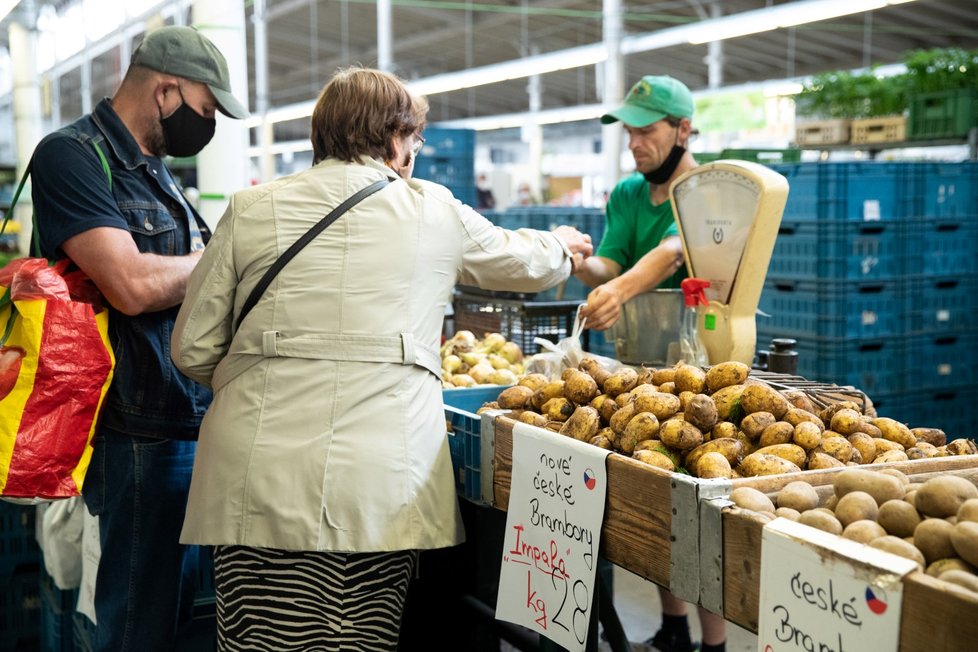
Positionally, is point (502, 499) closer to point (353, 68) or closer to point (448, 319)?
point (353, 68)

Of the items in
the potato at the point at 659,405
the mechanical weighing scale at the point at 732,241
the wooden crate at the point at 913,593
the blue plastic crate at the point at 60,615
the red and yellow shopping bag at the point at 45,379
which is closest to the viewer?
the wooden crate at the point at 913,593

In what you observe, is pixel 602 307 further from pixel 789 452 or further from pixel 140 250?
pixel 140 250

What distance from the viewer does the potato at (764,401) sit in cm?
182

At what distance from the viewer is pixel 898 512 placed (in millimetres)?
1336

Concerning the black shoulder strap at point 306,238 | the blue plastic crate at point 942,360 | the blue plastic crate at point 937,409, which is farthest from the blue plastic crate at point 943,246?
the black shoulder strap at point 306,238

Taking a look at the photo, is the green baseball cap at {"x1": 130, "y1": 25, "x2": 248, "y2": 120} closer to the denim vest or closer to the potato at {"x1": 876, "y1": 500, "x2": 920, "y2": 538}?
the denim vest

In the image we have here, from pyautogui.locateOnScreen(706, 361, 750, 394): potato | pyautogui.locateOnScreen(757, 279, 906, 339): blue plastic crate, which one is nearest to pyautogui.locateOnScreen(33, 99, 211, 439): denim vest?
pyautogui.locateOnScreen(706, 361, 750, 394): potato

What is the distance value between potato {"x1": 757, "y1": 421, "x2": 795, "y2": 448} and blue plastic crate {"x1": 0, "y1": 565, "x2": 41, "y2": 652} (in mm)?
2944

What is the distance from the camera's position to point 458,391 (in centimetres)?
258

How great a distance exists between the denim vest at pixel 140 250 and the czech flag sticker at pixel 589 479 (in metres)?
1.05

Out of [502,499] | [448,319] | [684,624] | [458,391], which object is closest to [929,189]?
[448,319]

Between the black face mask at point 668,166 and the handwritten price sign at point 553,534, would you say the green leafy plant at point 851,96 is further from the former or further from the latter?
the handwritten price sign at point 553,534

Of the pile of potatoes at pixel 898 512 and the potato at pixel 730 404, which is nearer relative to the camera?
the pile of potatoes at pixel 898 512

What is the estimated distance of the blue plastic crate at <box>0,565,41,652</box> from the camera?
11.7 ft
